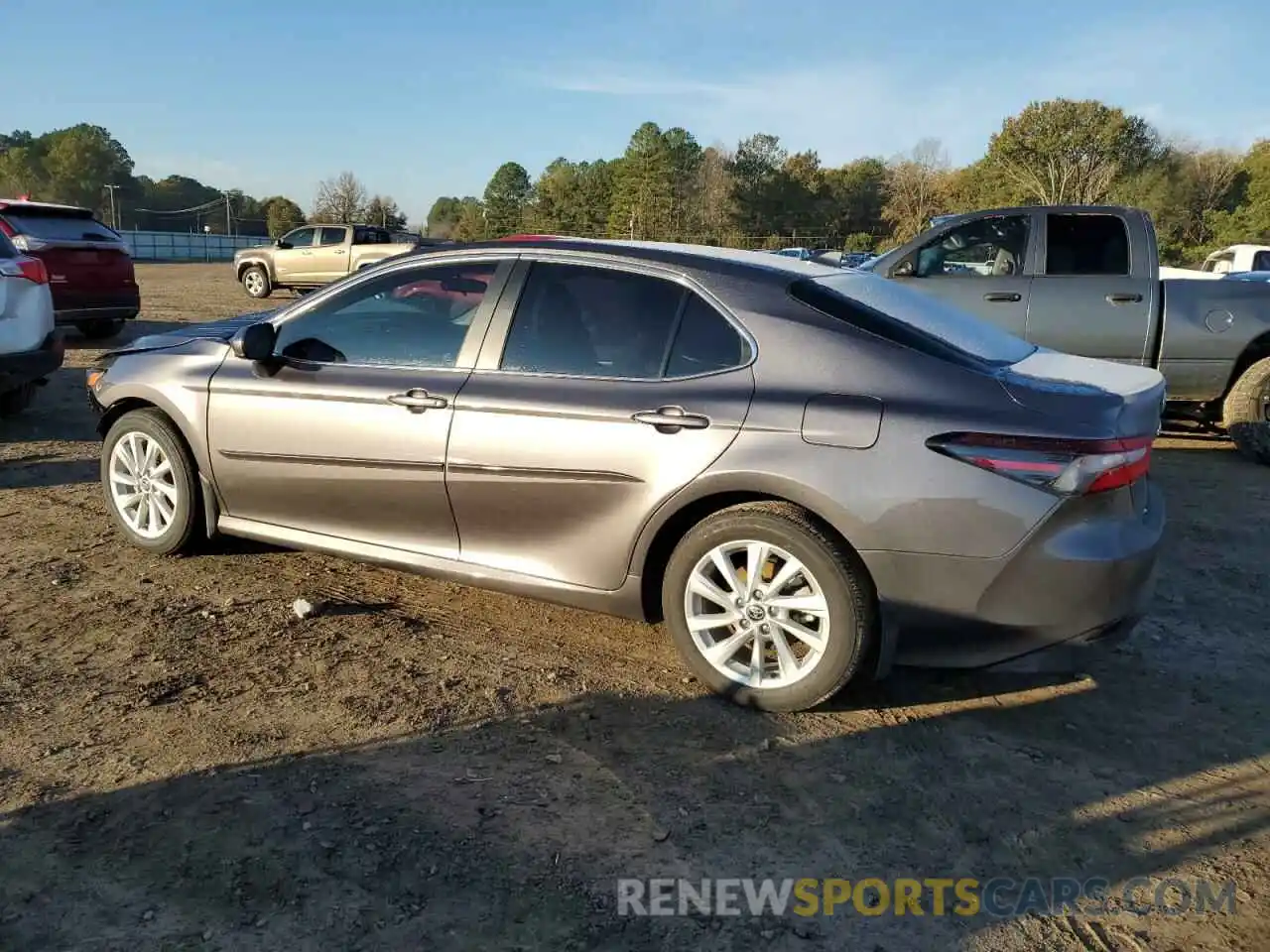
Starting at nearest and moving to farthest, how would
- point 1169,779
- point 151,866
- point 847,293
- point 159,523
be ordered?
point 151,866
point 1169,779
point 847,293
point 159,523

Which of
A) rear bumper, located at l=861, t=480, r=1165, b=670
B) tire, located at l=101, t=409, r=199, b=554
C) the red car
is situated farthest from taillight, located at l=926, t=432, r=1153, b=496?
the red car

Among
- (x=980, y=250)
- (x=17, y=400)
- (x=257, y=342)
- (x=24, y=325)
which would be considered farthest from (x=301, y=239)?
(x=257, y=342)

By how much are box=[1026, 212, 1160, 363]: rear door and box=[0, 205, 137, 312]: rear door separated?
10.5 m

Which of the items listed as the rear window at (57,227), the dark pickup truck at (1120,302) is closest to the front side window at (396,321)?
the dark pickup truck at (1120,302)

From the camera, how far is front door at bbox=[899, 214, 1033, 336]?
7.56m

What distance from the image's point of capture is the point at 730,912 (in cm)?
245

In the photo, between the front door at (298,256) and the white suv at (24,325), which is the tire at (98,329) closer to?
the white suv at (24,325)

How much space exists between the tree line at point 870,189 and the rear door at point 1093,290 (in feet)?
76.7

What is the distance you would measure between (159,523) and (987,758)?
3.90 meters

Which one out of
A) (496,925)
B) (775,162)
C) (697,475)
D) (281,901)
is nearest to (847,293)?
(697,475)

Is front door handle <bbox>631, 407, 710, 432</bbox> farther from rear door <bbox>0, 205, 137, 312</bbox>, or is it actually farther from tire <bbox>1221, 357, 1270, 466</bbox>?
rear door <bbox>0, 205, 137, 312</bbox>

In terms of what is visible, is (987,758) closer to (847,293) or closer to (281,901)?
(847,293)

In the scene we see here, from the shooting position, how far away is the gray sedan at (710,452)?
3168mm

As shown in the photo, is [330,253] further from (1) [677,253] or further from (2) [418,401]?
(1) [677,253]
